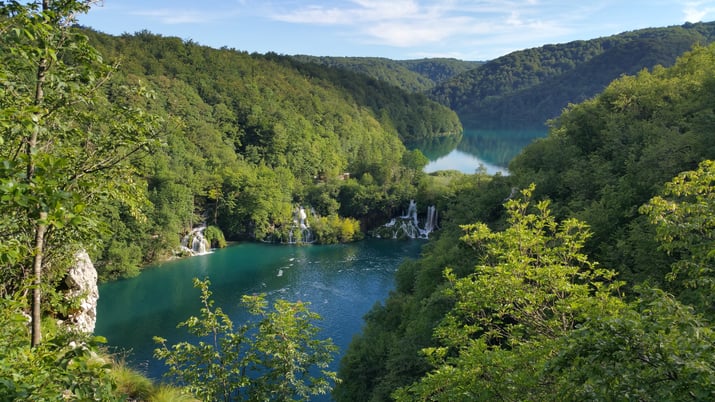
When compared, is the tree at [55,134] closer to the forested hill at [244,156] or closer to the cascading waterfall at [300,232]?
the forested hill at [244,156]

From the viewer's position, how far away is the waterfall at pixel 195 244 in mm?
41506

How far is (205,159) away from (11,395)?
2061 inches

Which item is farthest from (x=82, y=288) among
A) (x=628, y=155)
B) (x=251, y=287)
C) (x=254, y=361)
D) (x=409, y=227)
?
(x=409, y=227)

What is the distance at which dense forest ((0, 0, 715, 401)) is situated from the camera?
373cm

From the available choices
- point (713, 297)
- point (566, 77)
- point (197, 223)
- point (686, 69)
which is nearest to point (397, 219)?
point (197, 223)

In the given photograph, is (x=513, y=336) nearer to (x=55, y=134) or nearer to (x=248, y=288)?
(x=55, y=134)

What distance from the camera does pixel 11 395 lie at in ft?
9.32

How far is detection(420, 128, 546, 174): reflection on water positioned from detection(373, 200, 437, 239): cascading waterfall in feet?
76.4

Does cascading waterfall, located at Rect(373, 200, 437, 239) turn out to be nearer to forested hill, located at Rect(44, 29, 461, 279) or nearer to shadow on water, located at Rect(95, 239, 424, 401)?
forested hill, located at Rect(44, 29, 461, 279)

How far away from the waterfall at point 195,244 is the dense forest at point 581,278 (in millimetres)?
23050

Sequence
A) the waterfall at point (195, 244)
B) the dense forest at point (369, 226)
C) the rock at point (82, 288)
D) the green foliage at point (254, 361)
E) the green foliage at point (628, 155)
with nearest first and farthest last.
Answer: the dense forest at point (369, 226) < the green foliage at point (254, 361) < the rock at point (82, 288) < the green foliage at point (628, 155) < the waterfall at point (195, 244)

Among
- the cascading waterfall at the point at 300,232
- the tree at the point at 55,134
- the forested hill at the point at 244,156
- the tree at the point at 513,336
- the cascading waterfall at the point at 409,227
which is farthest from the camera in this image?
the cascading waterfall at the point at 409,227

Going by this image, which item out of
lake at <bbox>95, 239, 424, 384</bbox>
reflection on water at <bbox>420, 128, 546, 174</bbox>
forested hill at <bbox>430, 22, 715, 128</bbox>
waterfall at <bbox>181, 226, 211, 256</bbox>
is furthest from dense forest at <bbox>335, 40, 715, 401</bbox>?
forested hill at <bbox>430, 22, 715, 128</bbox>

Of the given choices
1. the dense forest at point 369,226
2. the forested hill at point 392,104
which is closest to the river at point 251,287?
the dense forest at point 369,226
